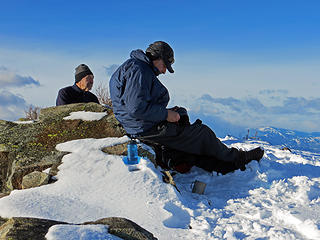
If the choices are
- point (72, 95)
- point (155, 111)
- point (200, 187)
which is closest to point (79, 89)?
point (72, 95)

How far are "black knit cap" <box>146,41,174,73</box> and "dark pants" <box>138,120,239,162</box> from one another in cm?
117

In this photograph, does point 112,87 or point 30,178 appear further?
point 112,87

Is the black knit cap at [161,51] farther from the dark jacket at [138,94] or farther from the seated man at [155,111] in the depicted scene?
the dark jacket at [138,94]

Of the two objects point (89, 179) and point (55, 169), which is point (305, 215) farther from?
point (55, 169)

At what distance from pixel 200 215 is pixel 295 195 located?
187cm

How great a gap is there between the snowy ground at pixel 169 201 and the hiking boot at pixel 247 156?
0.18 m

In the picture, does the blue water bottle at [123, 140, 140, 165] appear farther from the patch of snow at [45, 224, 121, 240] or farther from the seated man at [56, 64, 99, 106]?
the seated man at [56, 64, 99, 106]

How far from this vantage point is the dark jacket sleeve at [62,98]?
8594mm

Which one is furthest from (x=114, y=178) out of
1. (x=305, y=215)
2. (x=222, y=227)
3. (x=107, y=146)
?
(x=305, y=215)

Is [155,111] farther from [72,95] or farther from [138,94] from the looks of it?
[72,95]

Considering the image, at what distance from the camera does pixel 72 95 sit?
28.9 feet

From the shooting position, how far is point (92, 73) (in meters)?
8.84

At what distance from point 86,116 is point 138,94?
2.35 metres

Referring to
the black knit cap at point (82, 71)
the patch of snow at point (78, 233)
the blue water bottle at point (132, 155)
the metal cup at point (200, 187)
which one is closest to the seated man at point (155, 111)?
the blue water bottle at point (132, 155)
